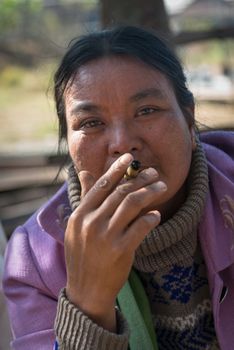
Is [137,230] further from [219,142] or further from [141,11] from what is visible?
[141,11]

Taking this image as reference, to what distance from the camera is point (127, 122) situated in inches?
64.9

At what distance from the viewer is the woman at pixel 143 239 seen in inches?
59.0

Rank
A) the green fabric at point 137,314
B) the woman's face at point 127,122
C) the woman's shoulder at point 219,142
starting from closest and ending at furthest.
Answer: the woman's face at point 127,122
the green fabric at point 137,314
the woman's shoulder at point 219,142

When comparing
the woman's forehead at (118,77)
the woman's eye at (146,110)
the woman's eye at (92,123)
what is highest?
the woman's forehead at (118,77)

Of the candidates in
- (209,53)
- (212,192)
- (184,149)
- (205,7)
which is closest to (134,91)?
(184,149)

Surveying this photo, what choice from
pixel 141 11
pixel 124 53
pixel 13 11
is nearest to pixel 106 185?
pixel 124 53

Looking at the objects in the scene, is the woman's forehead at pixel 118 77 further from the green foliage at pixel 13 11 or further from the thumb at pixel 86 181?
the green foliage at pixel 13 11

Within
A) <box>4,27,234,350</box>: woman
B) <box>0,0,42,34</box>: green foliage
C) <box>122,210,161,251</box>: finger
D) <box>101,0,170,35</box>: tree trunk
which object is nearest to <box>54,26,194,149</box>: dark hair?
<box>4,27,234,350</box>: woman

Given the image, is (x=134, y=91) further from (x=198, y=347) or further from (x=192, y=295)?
(x=198, y=347)

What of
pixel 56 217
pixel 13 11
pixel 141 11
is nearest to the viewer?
pixel 56 217

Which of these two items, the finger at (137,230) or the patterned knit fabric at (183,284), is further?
the patterned knit fabric at (183,284)

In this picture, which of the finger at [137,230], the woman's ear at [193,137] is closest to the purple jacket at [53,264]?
the woman's ear at [193,137]

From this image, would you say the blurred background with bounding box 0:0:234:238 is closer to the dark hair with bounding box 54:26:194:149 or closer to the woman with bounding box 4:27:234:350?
the dark hair with bounding box 54:26:194:149

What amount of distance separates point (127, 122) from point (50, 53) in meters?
2.98
